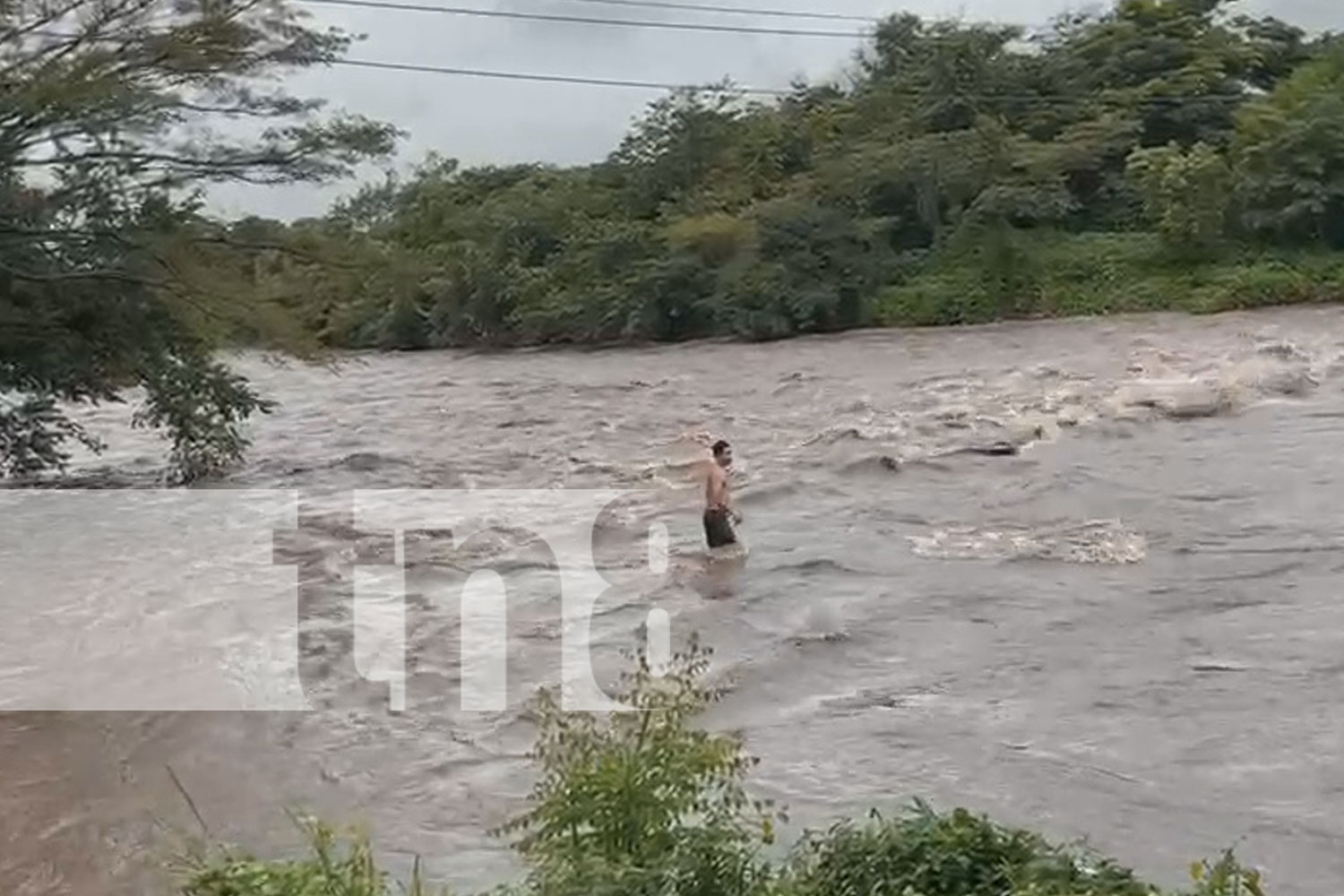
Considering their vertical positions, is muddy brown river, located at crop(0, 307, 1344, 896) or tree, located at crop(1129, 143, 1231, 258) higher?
tree, located at crop(1129, 143, 1231, 258)

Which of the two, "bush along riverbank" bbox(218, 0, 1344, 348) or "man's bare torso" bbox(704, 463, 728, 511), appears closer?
"man's bare torso" bbox(704, 463, 728, 511)

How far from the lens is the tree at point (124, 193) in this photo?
24.6 meters

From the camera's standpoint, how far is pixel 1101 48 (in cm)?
5253

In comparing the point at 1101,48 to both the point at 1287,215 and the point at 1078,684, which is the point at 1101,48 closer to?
the point at 1287,215

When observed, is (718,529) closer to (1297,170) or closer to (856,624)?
(856,624)

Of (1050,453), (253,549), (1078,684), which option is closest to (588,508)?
(253,549)

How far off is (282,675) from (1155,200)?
1341 inches

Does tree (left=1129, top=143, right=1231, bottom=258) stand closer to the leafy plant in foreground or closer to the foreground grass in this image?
the foreground grass

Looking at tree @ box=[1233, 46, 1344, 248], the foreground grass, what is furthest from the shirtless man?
tree @ box=[1233, 46, 1344, 248]

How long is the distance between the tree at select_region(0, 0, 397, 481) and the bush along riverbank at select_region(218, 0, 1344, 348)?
10.9m

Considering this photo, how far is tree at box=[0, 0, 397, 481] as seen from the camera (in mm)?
24609

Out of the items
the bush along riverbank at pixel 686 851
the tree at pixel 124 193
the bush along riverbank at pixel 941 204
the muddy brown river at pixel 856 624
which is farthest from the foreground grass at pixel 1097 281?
the bush along riverbank at pixel 686 851

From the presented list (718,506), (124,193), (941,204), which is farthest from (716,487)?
(941,204)

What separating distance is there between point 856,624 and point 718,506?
350 centimetres
